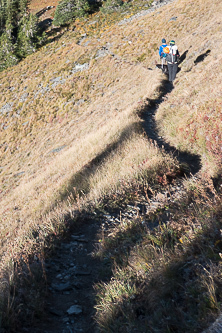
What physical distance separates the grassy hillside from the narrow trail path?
24 centimetres

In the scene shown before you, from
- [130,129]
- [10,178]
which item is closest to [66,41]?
[10,178]

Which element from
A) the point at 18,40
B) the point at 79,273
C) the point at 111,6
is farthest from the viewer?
the point at 18,40

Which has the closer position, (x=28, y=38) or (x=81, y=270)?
(x=81, y=270)

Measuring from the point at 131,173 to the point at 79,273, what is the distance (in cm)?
295

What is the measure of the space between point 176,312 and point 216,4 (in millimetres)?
36828

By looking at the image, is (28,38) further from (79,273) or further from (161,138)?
(79,273)

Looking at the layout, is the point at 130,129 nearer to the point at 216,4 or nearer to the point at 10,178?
the point at 10,178

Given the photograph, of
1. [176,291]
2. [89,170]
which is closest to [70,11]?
[89,170]

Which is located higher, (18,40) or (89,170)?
(18,40)

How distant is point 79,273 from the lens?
3.89 m

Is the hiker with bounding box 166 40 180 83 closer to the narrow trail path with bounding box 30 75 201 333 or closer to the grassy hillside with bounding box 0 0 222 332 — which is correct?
the grassy hillside with bounding box 0 0 222 332

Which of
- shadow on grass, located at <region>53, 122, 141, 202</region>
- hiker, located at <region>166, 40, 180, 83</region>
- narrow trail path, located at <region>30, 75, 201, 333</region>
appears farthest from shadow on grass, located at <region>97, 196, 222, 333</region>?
hiker, located at <region>166, 40, 180, 83</region>

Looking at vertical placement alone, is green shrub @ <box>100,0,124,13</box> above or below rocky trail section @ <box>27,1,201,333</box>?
above

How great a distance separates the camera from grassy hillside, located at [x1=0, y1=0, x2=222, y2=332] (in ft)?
9.02
